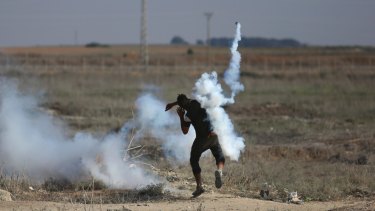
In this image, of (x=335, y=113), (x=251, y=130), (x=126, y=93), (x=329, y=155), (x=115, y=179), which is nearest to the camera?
(x=115, y=179)

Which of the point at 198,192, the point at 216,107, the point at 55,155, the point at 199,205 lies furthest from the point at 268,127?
the point at 199,205

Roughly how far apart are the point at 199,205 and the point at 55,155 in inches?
225

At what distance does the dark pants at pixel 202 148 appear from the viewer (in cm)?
1327

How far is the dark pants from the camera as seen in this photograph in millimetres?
13266

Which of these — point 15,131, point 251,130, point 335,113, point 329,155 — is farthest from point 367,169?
point 335,113

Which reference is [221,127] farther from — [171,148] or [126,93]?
[126,93]

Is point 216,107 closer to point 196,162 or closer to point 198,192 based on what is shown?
point 196,162

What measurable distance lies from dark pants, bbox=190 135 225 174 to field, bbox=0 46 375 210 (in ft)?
2.23

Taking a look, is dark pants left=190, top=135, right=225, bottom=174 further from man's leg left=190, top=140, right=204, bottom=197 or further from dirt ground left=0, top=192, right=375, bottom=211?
dirt ground left=0, top=192, right=375, bottom=211

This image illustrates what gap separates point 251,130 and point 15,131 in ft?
39.5

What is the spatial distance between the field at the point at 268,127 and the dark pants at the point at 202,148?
2.23 feet

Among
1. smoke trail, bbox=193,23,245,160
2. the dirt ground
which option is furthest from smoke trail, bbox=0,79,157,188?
the dirt ground

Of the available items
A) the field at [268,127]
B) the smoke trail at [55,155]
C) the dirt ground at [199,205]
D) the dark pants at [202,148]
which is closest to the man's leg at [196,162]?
the dark pants at [202,148]

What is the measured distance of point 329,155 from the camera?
22078mm
